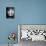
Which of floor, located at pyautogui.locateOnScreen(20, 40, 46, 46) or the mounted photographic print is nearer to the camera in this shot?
floor, located at pyautogui.locateOnScreen(20, 40, 46, 46)

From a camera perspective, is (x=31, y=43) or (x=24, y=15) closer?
(x=31, y=43)

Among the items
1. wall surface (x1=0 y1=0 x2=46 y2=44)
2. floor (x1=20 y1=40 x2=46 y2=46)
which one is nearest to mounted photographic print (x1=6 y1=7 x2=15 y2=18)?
wall surface (x1=0 y1=0 x2=46 y2=44)

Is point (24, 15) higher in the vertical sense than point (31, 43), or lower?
higher

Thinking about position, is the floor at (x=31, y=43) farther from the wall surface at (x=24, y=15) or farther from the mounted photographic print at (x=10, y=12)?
the mounted photographic print at (x=10, y=12)

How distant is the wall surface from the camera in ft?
14.1

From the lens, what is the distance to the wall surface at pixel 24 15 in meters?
4.29

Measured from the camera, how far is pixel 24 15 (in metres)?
4.30

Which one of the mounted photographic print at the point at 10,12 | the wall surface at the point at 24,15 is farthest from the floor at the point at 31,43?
the mounted photographic print at the point at 10,12

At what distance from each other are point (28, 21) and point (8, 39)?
829mm

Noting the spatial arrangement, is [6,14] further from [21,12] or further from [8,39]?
[8,39]

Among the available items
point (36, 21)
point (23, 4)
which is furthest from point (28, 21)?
point (23, 4)

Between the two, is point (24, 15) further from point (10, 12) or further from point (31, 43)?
point (31, 43)

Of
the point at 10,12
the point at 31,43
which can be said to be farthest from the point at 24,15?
the point at 31,43

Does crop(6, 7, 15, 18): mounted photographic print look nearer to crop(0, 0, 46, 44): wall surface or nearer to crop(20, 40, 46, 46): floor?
crop(0, 0, 46, 44): wall surface
